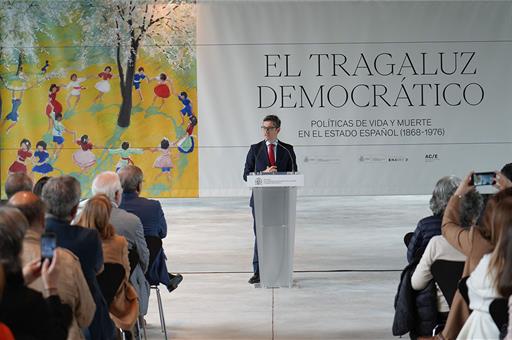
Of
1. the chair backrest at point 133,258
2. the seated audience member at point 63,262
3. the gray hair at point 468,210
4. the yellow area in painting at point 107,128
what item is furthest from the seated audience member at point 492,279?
the yellow area in painting at point 107,128

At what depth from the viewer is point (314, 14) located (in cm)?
1007

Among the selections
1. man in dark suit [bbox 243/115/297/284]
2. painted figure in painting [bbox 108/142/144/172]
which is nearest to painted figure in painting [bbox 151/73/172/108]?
painted figure in painting [bbox 108/142/144/172]

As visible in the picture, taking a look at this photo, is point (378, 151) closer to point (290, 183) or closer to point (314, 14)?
point (314, 14)

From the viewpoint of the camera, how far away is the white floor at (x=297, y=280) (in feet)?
21.9

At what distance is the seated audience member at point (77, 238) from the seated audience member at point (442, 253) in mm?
1563

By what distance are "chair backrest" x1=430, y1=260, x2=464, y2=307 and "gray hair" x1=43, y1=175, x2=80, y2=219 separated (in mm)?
1732

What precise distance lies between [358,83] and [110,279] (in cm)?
593

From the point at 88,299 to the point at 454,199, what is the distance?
1749 millimetres

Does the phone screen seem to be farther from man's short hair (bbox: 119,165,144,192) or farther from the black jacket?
man's short hair (bbox: 119,165,144,192)

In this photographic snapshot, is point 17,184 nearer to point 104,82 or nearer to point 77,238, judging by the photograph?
point 77,238

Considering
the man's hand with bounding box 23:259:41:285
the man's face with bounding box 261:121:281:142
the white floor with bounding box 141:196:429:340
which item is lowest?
the white floor with bounding box 141:196:429:340

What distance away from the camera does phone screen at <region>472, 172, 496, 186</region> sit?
15.3 ft

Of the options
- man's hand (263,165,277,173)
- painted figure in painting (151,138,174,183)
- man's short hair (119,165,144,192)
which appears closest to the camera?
man's short hair (119,165,144,192)

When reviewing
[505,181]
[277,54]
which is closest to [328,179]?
[277,54]
